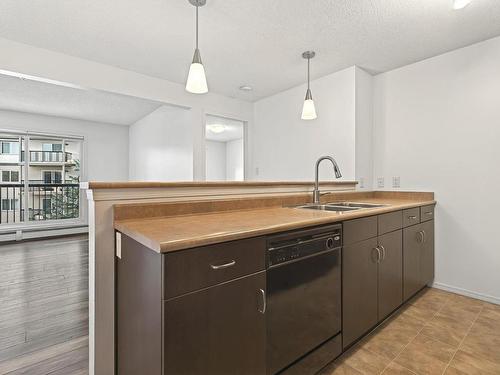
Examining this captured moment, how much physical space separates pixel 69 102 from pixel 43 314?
3.77 metres

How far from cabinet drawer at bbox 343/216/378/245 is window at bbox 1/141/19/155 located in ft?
21.1

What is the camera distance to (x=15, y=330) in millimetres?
1936

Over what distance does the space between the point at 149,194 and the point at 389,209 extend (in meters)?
1.63

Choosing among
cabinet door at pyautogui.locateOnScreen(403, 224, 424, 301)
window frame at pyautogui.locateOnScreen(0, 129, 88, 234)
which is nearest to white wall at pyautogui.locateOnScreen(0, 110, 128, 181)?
window frame at pyautogui.locateOnScreen(0, 129, 88, 234)

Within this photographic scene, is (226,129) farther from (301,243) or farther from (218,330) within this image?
(218,330)

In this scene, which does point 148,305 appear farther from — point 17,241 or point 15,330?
point 17,241

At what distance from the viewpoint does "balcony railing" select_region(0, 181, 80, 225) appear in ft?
17.2

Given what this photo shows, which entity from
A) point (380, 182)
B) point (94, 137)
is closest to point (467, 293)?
point (380, 182)

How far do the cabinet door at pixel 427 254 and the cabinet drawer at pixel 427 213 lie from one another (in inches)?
1.8

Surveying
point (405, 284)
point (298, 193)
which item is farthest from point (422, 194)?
Result: point (298, 193)

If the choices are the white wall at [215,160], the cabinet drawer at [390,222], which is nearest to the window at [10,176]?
the white wall at [215,160]

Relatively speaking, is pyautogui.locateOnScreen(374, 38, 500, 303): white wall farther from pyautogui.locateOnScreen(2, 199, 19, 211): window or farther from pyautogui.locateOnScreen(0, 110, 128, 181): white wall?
pyautogui.locateOnScreen(2, 199, 19, 211): window

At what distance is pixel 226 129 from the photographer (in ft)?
21.3

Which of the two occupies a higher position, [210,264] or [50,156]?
[50,156]
